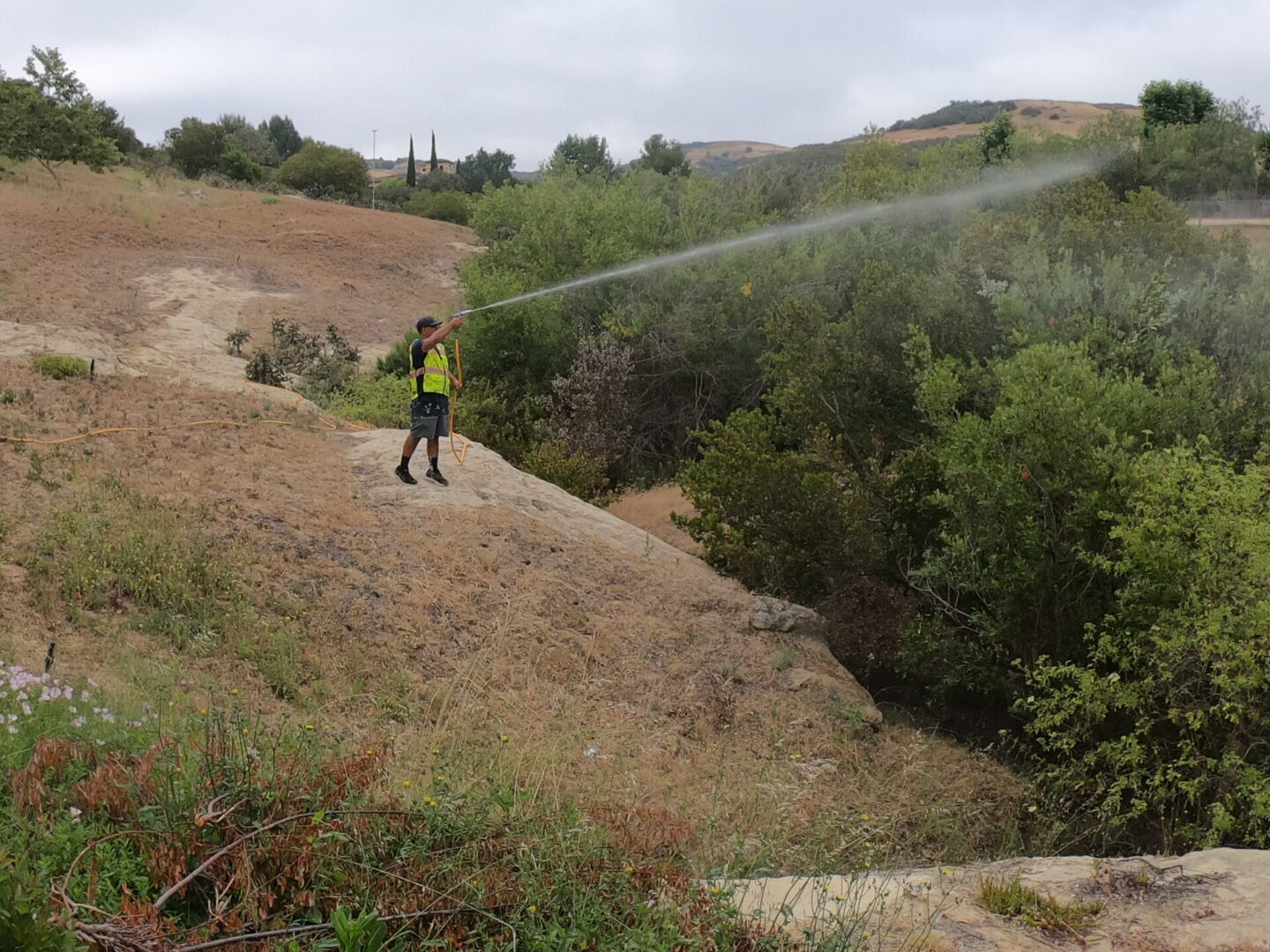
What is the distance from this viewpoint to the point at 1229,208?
35031mm

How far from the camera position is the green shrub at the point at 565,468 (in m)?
16.3

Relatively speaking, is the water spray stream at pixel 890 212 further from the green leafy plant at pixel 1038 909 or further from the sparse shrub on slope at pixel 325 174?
the sparse shrub on slope at pixel 325 174

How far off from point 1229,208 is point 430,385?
3252 centimetres

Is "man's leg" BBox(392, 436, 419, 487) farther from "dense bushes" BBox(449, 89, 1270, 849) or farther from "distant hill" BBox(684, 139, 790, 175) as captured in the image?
"distant hill" BBox(684, 139, 790, 175)

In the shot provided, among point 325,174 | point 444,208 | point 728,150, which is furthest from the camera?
point 728,150

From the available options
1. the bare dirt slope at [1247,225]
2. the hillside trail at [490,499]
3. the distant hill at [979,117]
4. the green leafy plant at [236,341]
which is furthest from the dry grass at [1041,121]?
the green leafy plant at [236,341]

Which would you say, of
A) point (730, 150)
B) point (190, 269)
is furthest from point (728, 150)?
point (190, 269)

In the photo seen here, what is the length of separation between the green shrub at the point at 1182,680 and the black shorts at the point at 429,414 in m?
5.96

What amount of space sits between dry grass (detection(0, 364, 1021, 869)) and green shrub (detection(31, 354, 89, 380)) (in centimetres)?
98

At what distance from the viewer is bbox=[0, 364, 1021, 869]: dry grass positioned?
22.7 ft

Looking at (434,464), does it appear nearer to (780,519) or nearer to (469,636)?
(469,636)

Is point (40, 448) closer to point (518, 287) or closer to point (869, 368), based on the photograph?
point (869, 368)

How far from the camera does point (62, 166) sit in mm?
35094

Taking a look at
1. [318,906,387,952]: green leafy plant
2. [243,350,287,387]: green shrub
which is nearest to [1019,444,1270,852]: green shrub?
[318,906,387,952]: green leafy plant
